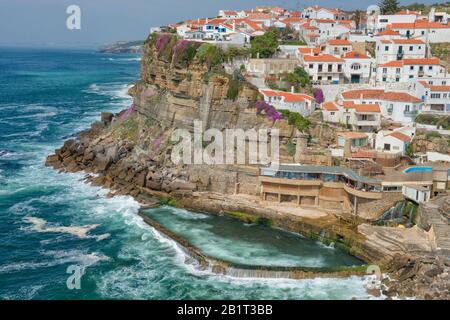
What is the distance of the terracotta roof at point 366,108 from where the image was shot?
150ft

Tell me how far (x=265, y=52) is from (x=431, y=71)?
1674 cm

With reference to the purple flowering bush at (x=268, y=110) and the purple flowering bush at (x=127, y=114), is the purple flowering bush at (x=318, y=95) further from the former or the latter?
the purple flowering bush at (x=127, y=114)

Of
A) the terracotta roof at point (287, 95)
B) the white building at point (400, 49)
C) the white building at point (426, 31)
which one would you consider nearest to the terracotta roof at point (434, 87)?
the white building at point (400, 49)

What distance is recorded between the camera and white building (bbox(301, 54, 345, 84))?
53.1 metres

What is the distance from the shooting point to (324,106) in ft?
156

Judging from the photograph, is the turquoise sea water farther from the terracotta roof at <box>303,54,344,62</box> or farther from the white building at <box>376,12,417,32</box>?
the white building at <box>376,12,417,32</box>

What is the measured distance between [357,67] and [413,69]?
18.8 ft

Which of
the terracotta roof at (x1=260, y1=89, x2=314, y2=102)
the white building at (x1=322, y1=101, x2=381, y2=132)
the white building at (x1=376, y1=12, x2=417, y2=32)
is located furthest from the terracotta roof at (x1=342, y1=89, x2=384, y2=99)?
the white building at (x1=376, y1=12, x2=417, y2=32)

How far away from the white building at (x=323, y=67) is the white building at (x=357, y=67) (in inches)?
39.3

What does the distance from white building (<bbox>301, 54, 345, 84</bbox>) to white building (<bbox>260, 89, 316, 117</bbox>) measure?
713cm

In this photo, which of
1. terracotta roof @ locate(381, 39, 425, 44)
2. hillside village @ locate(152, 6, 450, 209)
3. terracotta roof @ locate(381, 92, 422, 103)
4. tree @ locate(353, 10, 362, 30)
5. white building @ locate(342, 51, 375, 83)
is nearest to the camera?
hillside village @ locate(152, 6, 450, 209)

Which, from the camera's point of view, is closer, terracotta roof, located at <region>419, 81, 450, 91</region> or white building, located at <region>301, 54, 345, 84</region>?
terracotta roof, located at <region>419, 81, 450, 91</region>

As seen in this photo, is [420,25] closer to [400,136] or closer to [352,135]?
[400,136]

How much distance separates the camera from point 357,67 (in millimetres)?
54781
